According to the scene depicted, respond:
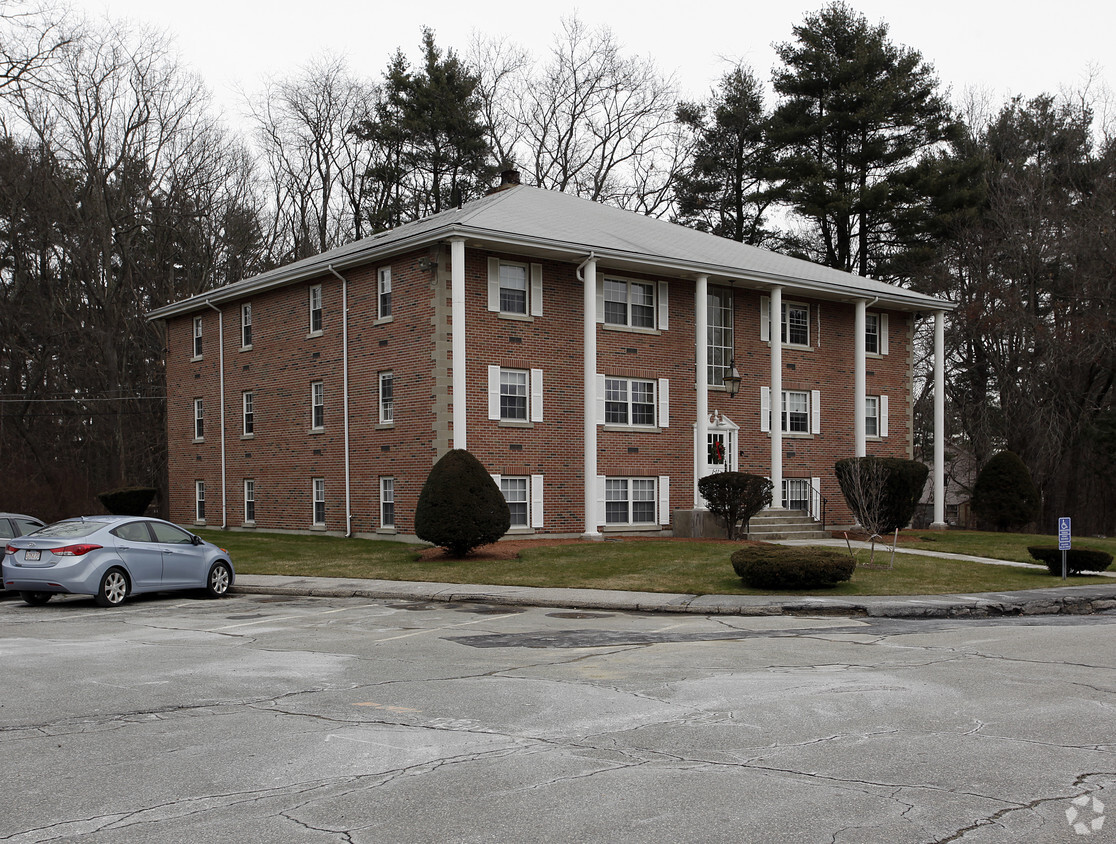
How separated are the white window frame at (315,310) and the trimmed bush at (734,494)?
40.1 ft

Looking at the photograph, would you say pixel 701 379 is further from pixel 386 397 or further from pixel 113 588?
pixel 113 588

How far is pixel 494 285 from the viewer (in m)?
27.8

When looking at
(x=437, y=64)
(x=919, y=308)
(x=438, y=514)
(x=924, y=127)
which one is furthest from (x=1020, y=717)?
(x=437, y=64)

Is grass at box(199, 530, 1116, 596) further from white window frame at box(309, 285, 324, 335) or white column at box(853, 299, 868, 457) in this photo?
white window frame at box(309, 285, 324, 335)

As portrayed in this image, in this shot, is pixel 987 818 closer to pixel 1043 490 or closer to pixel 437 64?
pixel 1043 490

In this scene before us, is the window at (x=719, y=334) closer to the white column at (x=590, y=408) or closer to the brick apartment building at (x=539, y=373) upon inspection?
the brick apartment building at (x=539, y=373)

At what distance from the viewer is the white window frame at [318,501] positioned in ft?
102

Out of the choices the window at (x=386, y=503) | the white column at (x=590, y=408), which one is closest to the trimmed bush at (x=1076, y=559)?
the white column at (x=590, y=408)

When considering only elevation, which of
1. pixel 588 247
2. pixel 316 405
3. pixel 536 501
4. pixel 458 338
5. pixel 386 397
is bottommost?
pixel 536 501

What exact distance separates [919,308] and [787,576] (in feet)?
69.2

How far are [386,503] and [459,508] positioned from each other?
6701 mm

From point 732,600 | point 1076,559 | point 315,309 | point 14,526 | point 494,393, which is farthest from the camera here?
point 315,309

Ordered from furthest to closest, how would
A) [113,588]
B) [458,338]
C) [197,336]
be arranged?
[197,336] → [458,338] → [113,588]

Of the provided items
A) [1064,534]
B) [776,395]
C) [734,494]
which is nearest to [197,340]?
[776,395]
